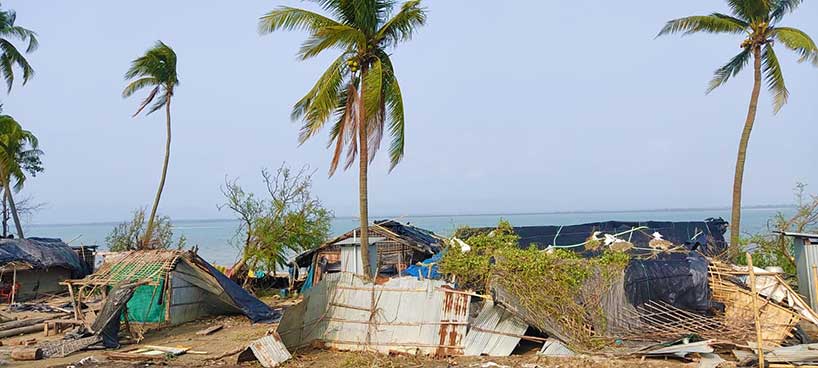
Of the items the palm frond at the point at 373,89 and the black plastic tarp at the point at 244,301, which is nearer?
the palm frond at the point at 373,89

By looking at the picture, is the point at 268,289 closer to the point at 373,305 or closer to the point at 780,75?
the point at 373,305

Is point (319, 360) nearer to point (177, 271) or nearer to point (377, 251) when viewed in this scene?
point (177, 271)

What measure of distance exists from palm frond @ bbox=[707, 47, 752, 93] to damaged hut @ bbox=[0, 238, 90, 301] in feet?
70.2

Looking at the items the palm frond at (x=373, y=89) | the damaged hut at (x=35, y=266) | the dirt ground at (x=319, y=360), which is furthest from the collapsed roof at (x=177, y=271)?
the damaged hut at (x=35, y=266)

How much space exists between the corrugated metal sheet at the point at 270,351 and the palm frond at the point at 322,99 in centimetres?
492

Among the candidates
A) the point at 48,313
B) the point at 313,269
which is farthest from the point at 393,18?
the point at 48,313

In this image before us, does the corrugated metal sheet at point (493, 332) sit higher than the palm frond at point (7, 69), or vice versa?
the palm frond at point (7, 69)

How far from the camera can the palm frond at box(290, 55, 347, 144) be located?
13789mm

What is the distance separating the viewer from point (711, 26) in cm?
1547

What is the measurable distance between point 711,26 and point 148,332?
1523cm

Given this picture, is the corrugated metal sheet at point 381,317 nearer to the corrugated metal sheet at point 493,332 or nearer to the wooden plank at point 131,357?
the corrugated metal sheet at point 493,332

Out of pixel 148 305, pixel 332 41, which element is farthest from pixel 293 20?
pixel 148 305

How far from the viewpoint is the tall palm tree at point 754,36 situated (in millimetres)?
14734

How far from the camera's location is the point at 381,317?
1140 centimetres
